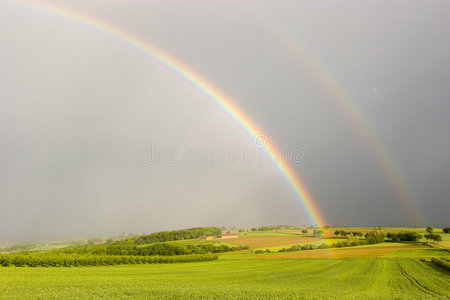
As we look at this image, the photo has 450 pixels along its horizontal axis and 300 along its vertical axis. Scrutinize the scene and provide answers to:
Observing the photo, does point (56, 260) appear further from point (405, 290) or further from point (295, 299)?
point (405, 290)

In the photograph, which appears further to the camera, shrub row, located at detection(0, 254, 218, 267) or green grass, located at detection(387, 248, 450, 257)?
green grass, located at detection(387, 248, 450, 257)

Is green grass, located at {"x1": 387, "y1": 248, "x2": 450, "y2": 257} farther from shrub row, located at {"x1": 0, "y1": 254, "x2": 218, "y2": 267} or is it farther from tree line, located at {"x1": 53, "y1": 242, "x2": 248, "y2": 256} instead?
shrub row, located at {"x1": 0, "y1": 254, "x2": 218, "y2": 267}

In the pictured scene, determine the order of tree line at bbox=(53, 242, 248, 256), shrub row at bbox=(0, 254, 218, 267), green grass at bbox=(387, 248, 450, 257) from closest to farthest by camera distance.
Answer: shrub row at bbox=(0, 254, 218, 267) → green grass at bbox=(387, 248, 450, 257) → tree line at bbox=(53, 242, 248, 256)

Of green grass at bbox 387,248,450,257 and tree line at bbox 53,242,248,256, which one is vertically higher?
tree line at bbox 53,242,248,256

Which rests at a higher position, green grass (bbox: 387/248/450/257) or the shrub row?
the shrub row

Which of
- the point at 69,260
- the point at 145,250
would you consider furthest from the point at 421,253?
the point at 69,260

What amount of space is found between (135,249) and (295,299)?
7183cm

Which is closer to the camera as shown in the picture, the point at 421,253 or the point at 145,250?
the point at 421,253

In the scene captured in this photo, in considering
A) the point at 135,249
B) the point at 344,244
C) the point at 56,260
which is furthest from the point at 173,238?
the point at 56,260

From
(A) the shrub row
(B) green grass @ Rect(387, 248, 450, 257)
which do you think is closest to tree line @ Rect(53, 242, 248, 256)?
(A) the shrub row

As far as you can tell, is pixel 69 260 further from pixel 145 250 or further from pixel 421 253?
pixel 421 253

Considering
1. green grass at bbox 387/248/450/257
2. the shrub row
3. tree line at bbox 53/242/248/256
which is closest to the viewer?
the shrub row

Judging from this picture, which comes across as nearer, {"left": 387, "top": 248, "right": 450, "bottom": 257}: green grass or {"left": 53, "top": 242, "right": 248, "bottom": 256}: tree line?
{"left": 387, "top": 248, "right": 450, "bottom": 257}: green grass

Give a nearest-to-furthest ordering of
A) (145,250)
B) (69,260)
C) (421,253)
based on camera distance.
→ (69,260) < (421,253) < (145,250)
